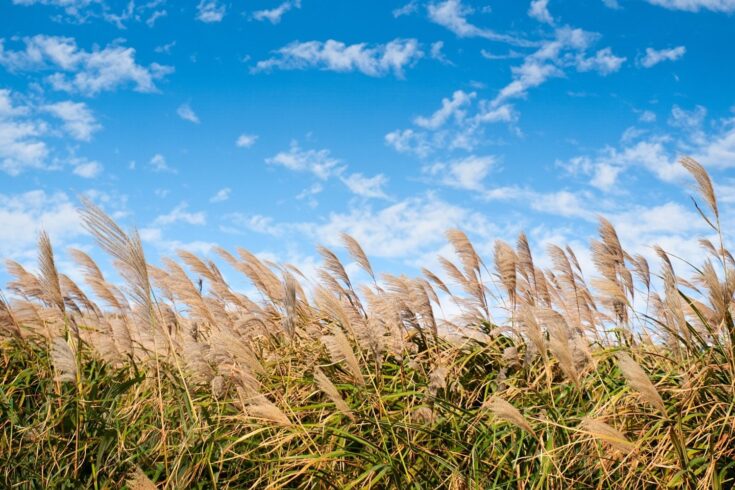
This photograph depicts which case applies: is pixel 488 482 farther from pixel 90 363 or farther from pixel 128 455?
pixel 90 363

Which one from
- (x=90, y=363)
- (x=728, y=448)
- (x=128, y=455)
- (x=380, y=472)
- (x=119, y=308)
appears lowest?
(x=728, y=448)

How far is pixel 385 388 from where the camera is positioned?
3865 mm

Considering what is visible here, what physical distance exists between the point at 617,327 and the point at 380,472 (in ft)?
7.89

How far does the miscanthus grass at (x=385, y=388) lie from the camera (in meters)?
3.00

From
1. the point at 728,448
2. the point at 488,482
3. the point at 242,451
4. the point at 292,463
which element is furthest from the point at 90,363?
the point at 728,448

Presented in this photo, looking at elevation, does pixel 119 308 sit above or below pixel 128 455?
above

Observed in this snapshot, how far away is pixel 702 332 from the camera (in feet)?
12.5

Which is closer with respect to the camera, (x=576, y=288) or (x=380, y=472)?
(x=380, y=472)

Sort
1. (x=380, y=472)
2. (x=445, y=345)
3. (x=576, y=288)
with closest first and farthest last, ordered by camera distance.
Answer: (x=380, y=472) < (x=445, y=345) < (x=576, y=288)

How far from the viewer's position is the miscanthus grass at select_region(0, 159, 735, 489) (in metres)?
3.00

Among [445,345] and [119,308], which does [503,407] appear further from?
[119,308]

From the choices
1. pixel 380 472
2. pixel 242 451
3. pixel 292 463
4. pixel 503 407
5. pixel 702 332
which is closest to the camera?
pixel 503 407

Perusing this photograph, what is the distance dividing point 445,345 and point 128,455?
2062mm

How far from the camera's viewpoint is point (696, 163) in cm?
361
